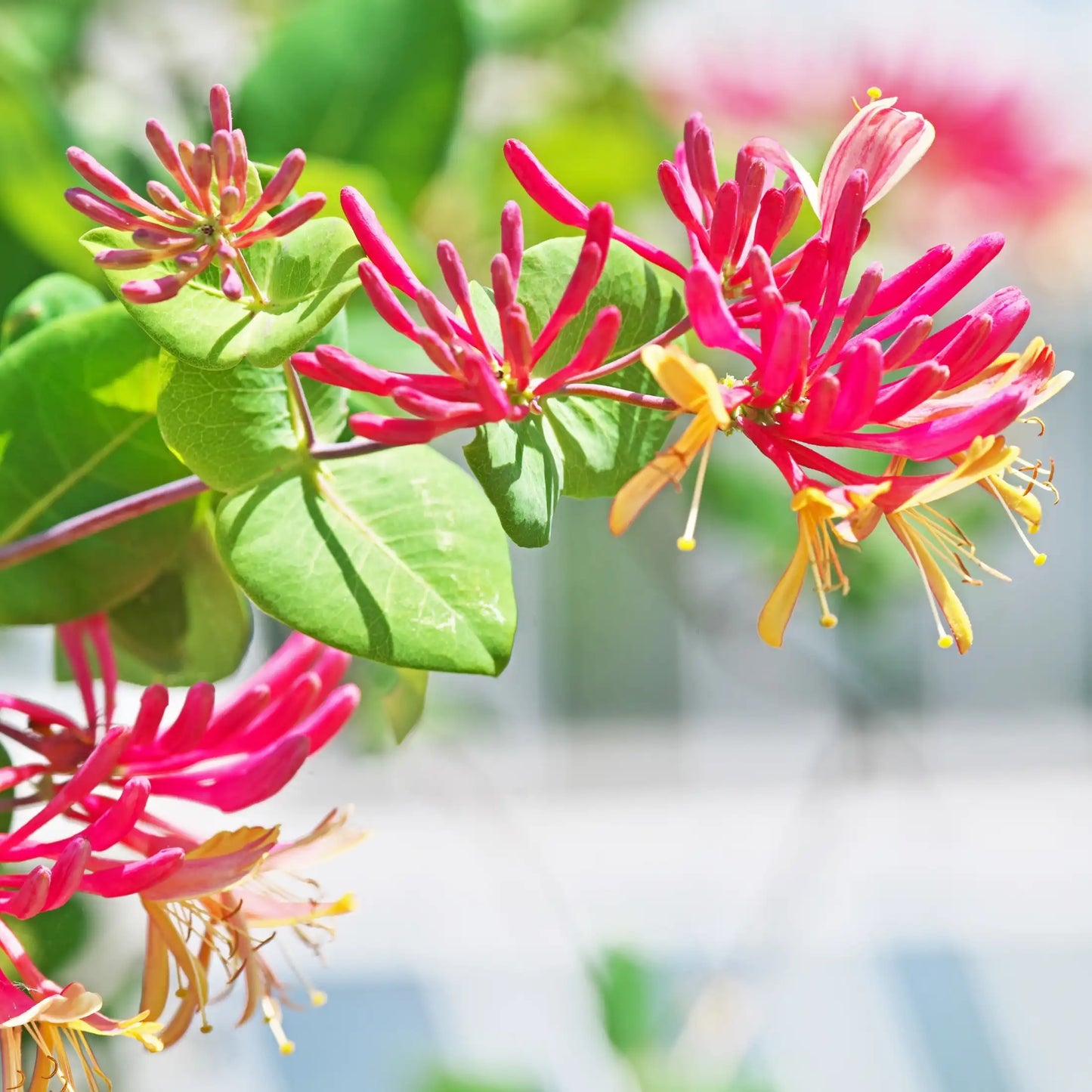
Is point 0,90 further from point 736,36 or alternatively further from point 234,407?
point 736,36

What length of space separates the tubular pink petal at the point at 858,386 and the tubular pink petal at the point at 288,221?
0.11m

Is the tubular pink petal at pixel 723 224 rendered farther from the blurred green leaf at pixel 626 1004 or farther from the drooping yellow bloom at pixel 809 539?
the blurred green leaf at pixel 626 1004

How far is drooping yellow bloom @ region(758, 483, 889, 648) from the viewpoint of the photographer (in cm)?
29

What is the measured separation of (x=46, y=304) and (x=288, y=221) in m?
0.23

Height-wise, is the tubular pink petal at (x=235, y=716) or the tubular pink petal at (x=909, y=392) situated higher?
the tubular pink petal at (x=909, y=392)

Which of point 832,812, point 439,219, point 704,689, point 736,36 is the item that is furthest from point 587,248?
point 704,689

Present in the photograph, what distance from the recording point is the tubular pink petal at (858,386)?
0.28m

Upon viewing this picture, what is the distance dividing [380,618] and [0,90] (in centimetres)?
39

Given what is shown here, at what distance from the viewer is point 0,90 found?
1.94 ft

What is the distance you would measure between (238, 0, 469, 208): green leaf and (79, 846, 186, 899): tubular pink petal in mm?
387

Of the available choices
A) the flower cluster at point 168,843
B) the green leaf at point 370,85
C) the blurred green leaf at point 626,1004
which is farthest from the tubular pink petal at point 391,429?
the blurred green leaf at point 626,1004

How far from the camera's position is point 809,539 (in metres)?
0.31

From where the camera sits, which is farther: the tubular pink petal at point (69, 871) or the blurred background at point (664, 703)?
the blurred background at point (664, 703)

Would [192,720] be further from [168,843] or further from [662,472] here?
[662,472]
